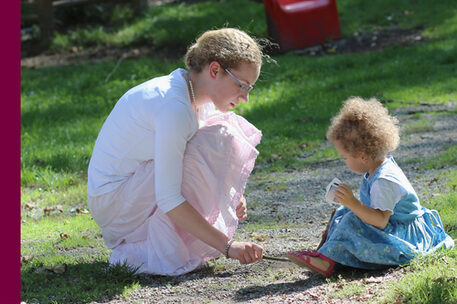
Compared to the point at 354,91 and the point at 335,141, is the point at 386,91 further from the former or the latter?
the point at 335,141

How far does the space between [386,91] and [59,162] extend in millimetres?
3453

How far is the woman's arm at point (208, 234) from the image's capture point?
321cm

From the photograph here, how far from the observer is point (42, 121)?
286 inches

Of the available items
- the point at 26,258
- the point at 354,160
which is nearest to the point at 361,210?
the point at 354,160

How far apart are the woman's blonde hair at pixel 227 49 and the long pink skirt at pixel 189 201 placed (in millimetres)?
377

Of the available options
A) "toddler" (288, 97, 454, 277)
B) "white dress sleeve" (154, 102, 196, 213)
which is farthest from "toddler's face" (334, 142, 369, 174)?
"white dress sleeve" (154, 102, 196, 213)

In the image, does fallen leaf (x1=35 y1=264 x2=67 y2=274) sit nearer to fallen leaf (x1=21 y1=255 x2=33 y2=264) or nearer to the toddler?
fallen leaf (x1=21 y1=255 x2=33 y2=264)

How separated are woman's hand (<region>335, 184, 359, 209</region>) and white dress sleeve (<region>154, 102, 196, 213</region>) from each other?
0.72m

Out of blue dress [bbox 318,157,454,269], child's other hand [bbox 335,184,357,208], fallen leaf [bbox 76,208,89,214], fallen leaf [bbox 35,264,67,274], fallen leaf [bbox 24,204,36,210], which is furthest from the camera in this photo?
fallen leaf [bbox 24,204,36,210]

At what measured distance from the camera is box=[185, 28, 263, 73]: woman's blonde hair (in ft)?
10.7

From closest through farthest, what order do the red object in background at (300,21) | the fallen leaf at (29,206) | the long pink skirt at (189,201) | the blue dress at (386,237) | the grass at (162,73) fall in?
the blue dress at (386,237) → the long pink skirt at (189,201) → the grass at (162,73) → the fallen leaf at (29,206) → the red object in background at (300,21)

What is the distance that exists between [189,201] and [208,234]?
0.24 metres

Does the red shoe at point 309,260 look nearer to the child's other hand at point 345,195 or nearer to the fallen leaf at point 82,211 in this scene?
the child's other hand at point 345,195

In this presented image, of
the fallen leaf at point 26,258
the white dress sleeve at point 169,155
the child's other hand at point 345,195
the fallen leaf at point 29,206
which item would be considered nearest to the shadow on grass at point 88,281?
the fallen leaf at point 26,258
